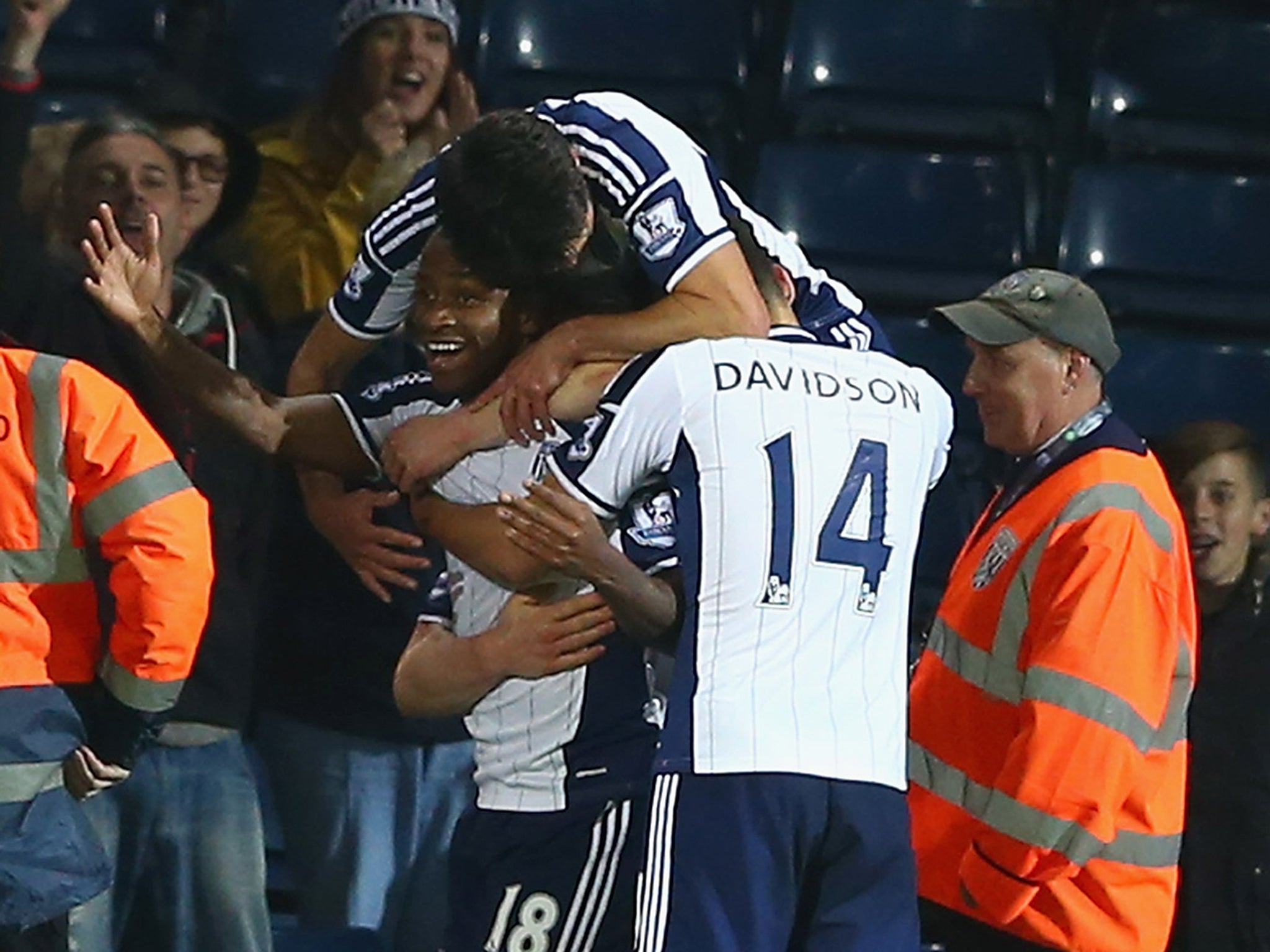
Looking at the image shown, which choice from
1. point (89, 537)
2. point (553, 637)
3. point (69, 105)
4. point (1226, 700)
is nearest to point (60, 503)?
point (89, 537)

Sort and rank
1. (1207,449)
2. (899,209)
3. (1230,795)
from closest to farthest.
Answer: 1. (1230,795)
2. (1207,449)
3. (899,209)

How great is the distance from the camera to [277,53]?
20.7 feet

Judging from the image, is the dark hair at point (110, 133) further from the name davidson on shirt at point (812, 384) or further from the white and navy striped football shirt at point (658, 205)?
the name davidson on shirt at point (812, 384)

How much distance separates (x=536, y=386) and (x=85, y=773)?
1.11 meters

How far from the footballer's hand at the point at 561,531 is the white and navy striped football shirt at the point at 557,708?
125mm

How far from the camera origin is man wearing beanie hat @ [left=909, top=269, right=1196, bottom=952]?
153 inches

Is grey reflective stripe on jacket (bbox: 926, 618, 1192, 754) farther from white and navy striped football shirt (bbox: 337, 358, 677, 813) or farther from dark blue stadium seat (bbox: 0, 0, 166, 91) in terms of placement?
dark blue stadium seat (bbox: 0, 0, 166, 91)

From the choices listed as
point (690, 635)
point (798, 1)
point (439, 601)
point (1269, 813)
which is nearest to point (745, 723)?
point (690, 635)

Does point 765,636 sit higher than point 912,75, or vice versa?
point 912,75

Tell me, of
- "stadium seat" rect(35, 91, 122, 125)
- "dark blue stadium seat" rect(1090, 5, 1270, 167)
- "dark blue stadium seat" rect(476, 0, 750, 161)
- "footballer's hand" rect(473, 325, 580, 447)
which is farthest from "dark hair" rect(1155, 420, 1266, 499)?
"stadium seat" rect(35, 91, 122, 125)

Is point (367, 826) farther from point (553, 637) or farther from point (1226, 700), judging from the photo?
point (1226, 700)

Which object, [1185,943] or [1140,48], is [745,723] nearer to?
[1185,943]

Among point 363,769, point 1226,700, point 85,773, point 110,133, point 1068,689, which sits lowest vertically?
point 363,769

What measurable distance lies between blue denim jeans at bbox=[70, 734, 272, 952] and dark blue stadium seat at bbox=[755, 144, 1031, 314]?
240cm
